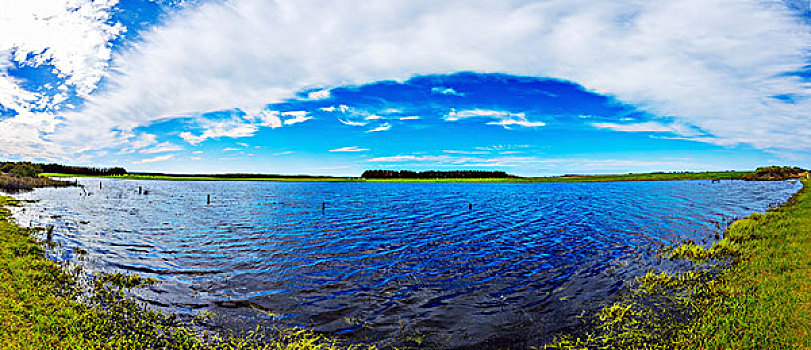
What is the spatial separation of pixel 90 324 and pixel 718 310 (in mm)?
20528

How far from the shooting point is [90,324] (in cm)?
1044

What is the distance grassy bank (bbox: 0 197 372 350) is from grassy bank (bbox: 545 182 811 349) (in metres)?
9.29

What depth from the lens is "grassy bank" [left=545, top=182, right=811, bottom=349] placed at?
9477 millimetres


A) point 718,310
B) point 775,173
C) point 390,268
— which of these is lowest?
point 390,268

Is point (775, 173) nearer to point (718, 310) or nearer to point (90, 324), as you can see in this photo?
point (718, 310)

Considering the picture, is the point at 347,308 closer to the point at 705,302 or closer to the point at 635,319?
the point at 635,319

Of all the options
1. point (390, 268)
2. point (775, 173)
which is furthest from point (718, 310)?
point (775, 173)

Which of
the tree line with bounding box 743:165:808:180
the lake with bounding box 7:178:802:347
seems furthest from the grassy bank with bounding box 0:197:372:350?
the tree line with bounding box 743:165:808:180

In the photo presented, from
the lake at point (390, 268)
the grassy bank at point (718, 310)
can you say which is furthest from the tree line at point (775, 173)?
the grassy bank at point (718, 310)

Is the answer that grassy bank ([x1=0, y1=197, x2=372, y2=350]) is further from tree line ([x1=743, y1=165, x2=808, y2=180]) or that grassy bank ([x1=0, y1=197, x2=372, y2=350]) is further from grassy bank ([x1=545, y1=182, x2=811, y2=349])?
tree line ([x1=743, y1=165, x2=808, y2=180])

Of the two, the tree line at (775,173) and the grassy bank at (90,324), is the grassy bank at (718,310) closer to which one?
the grassy bank at (90,324)

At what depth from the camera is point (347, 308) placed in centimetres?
1334

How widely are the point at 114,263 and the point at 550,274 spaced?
2496 centimetres

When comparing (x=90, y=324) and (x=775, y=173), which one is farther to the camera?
(x=775, y=173)
